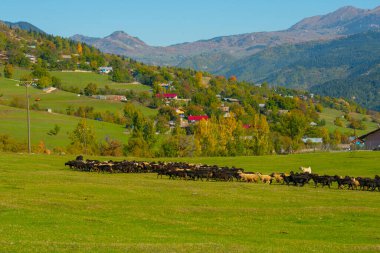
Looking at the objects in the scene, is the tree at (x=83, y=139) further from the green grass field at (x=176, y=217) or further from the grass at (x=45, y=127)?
the green grass field at (x=176, y=217)

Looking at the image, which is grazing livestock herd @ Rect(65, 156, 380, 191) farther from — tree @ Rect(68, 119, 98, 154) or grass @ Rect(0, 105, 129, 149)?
grass @ Rect(0, 105, 129, 149)

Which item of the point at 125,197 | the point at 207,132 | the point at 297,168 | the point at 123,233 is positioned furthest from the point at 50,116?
the point at 123,233

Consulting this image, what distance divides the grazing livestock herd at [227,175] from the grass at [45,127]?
71006 mm

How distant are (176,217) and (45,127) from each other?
116m

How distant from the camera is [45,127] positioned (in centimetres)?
13938

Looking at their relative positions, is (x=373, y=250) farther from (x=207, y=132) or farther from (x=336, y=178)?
(x=207, y=132)

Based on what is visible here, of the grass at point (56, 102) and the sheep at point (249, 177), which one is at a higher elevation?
the grass at point (56, 102)

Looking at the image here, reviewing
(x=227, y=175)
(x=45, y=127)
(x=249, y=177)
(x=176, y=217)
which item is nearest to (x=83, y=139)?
(x=45, y=127)

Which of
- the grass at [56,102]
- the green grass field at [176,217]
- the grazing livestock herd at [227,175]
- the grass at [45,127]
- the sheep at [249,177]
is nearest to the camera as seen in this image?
the green grass field at [176,217]

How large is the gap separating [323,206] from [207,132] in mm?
85546

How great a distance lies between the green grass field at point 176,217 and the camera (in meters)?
21.1

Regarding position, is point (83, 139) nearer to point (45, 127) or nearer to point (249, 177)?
point (45, 127)

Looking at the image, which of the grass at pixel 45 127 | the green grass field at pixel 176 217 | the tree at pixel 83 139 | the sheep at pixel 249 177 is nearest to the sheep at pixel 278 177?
the sheep at pixel 249 177

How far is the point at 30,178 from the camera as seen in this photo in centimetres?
4184
